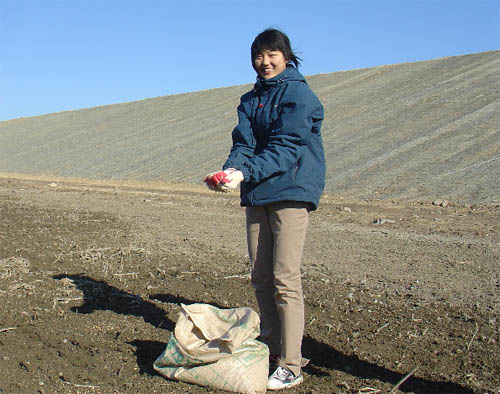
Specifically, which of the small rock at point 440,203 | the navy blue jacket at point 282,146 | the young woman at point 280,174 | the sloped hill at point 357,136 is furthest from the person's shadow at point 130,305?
the sloped hill at point 357,136

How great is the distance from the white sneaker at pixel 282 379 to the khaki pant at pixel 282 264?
30 millimetres

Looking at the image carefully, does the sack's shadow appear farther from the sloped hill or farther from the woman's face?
the sloped hill

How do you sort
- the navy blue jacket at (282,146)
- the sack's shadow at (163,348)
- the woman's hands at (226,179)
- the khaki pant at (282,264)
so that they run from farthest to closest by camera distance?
1. the sack's shadow at (163,348)
2. the khaki pant at (282,264)
3. the navy blue jacket at (282,146)
4. the woman's hands at (226,179)

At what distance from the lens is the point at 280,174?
9.96 feet

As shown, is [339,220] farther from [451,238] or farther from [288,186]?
[288,186]

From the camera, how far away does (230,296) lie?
5.05 meters

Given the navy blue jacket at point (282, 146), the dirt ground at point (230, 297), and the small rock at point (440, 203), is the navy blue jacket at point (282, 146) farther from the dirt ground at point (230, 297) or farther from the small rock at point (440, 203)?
the small rock at point (440, 203)

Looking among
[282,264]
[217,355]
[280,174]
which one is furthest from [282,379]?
[280,174]

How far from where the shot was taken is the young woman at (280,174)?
9.77 feet

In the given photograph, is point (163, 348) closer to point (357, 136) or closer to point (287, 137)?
point (287, 137)

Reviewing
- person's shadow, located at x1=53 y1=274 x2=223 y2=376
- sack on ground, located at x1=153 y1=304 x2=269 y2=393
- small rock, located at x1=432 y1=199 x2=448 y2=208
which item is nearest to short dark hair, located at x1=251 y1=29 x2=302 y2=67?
sack on ground, located at x1=153 y1=304 x2=269 y2=393

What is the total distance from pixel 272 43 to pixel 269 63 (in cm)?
10

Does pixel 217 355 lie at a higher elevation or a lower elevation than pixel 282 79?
lower

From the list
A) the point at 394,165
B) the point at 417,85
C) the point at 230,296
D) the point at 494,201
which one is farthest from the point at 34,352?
the point at 417,85
